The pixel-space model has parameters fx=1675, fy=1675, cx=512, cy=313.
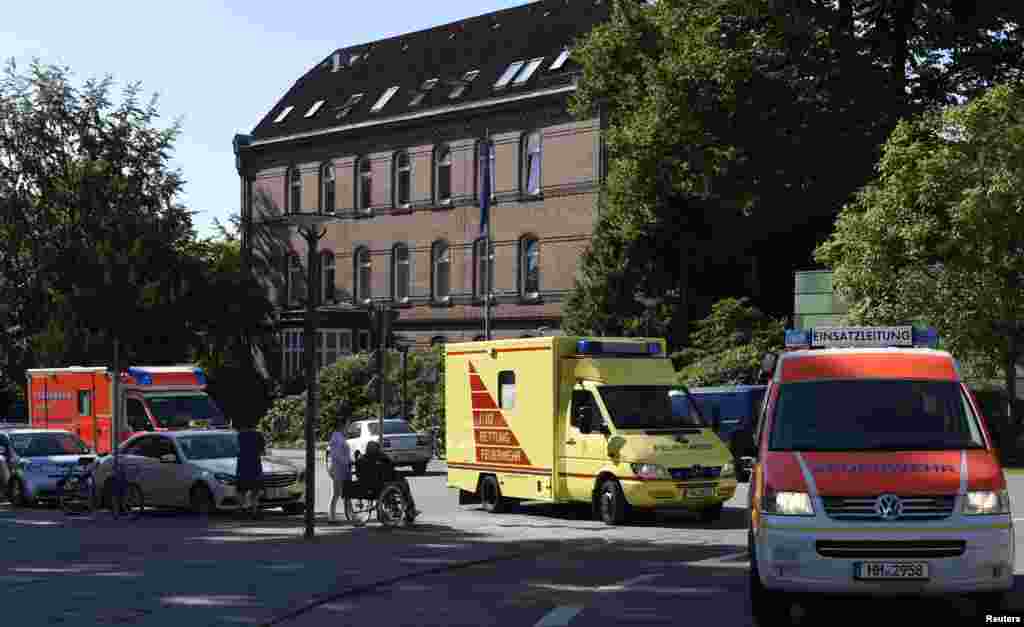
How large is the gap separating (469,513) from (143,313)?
36798 millimetres

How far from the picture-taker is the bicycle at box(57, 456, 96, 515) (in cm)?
2902

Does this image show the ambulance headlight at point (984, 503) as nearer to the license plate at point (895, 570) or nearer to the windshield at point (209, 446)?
the license plate at point (895, 570)

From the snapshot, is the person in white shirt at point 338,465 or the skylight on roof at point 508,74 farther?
the skylight on roof at point 508,74

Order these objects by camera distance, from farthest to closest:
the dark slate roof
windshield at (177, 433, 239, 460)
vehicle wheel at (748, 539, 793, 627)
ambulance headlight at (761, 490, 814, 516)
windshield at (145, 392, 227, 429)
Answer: the dark slate roof < windshield at (145, 392, 227, 429) < windshield at (177, 433, 239, 460) < vehicle wheel at (748, 539, 793, 627) < ambulance headlight at (761, 490, 814, 516)

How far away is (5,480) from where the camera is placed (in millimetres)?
32531

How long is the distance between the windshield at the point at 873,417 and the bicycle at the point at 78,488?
18062mm

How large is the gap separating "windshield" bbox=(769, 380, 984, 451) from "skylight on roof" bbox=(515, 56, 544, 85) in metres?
47.5

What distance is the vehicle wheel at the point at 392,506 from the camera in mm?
23906

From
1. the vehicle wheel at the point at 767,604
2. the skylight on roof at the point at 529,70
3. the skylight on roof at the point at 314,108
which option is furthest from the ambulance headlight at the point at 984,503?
the skylight on roof at the point at 314,108

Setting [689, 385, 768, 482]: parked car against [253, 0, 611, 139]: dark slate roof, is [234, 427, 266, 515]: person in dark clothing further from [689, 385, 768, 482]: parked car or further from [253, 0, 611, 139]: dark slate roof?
[253, 0, 611, 139]: dark slate roof

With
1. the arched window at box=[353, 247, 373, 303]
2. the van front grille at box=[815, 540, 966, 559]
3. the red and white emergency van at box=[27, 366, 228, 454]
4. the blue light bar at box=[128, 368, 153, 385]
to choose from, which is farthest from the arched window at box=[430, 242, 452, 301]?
the van front grille at box=[815, 540, 966, 559]

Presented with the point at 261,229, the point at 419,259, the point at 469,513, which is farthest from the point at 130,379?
the point at 261,229

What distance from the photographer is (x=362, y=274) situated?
68.9 m

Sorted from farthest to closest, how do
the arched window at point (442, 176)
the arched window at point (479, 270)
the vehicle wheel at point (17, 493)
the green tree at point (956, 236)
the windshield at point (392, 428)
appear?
the arched window at point (442, 176) → the arched window at point (479, 270) → the windshield at point (392, 428) → the green tree at point (956, 236) → the vehicle wheel at point (17, 493)
